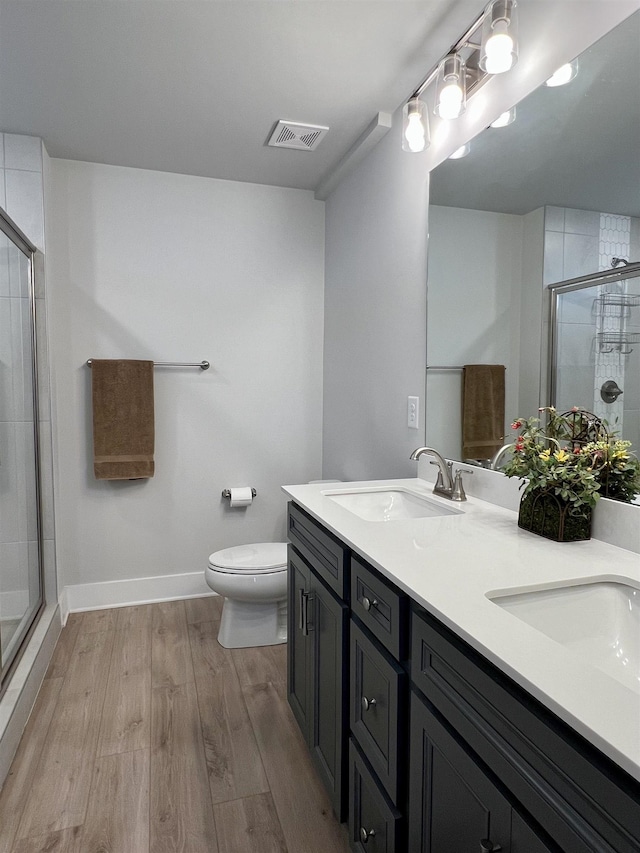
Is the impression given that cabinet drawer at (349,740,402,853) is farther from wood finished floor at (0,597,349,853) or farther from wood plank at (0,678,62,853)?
wood plank at (0,678,62,853)

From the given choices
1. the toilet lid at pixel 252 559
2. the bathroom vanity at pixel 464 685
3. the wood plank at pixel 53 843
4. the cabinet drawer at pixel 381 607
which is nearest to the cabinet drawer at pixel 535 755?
the bathroom vanity at pixel 464 685

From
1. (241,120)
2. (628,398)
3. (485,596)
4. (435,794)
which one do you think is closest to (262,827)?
(435,794)

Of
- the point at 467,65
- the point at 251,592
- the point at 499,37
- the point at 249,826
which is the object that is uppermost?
the point at 467,65

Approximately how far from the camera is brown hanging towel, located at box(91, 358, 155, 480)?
2.77 metres

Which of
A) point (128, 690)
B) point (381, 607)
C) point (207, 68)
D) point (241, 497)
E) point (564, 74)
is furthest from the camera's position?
point (241, 497)

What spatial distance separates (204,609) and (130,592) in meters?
0.42

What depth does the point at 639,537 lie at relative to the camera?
46.1 inches

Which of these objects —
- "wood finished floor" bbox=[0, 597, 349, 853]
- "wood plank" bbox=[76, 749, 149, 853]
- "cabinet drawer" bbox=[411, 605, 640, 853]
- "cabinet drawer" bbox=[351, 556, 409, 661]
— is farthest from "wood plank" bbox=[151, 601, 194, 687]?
"cabinet drawer" bbox=[411, 605, 640, 853]

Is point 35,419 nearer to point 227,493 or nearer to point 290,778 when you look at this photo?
point 227,493

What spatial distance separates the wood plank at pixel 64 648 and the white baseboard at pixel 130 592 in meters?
0.05

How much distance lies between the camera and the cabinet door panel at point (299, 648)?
1.68m

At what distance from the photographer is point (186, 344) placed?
2.98m

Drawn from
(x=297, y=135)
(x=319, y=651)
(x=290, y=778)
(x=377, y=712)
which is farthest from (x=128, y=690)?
(x=297, y=135)

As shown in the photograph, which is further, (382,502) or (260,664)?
(260,664)
